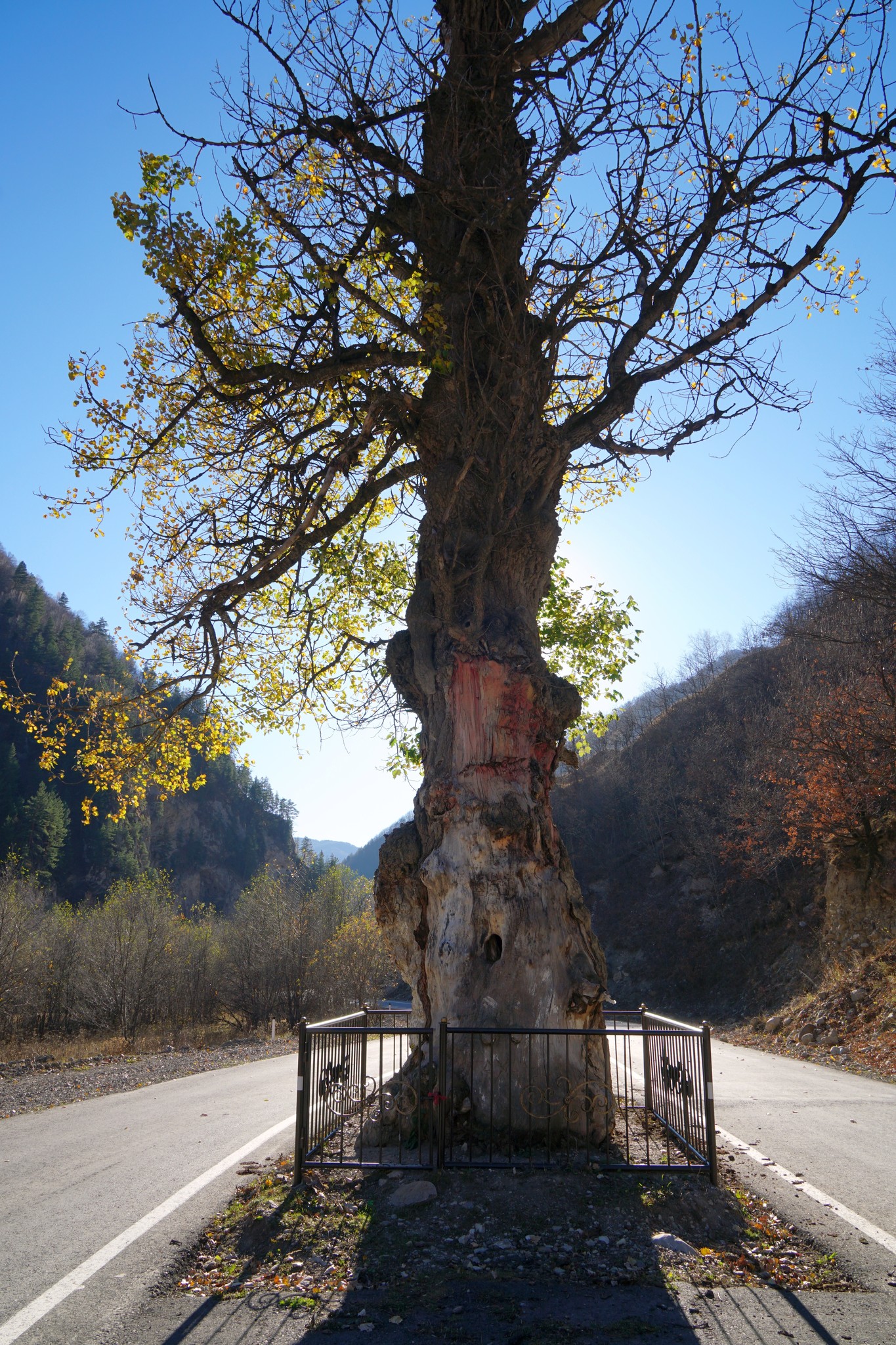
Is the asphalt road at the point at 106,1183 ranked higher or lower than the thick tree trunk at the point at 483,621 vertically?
lower

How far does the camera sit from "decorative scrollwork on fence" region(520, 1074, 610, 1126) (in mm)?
6715

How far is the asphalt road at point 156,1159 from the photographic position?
184 inches

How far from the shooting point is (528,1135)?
6766 millimetres

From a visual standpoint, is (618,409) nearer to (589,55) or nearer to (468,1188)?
(589,55)

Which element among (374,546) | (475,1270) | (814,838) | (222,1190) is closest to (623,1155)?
(475,1270)

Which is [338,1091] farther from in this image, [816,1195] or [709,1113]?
[816,1195]

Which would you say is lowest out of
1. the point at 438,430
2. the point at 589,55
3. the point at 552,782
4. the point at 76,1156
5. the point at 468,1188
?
the point at 76,1156

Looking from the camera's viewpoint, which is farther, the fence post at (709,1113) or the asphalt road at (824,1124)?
the asphalt road at (824,1124)

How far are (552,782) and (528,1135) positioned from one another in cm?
320

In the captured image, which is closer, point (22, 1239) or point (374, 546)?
point (22, 1239)

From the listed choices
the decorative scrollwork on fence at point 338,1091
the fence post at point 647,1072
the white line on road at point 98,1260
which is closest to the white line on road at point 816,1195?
the white line on road at point 98,1260

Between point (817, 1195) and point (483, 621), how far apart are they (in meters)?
5.48

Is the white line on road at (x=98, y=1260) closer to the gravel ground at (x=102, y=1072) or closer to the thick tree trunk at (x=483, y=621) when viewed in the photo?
the thick tree trunk at (x=483, y=621)

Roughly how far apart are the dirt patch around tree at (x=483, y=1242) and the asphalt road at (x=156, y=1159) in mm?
461
